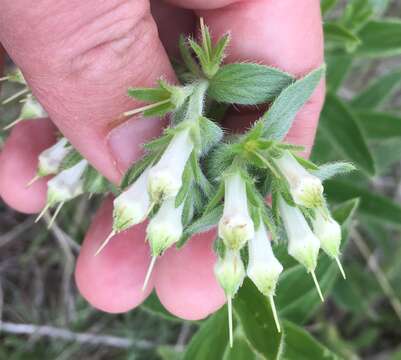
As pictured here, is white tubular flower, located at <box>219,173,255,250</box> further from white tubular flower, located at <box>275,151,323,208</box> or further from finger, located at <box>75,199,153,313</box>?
finger, located at <box>75,199,153,313</box>

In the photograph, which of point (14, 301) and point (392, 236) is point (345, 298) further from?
point (14, 301)

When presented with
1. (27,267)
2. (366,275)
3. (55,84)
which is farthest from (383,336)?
(55,84)

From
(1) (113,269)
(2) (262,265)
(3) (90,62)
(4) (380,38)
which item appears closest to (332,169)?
(2) (262,265)

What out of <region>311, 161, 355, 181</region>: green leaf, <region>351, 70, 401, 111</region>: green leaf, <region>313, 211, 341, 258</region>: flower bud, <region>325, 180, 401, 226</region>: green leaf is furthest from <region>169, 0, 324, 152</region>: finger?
<region>351, 70, 401, 111</region>: green leaf

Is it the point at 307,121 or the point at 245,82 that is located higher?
the point at 245,82

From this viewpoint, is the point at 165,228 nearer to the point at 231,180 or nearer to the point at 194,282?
the point at 231,180

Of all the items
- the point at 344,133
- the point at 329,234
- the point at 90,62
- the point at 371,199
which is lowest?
the point at 371,199
